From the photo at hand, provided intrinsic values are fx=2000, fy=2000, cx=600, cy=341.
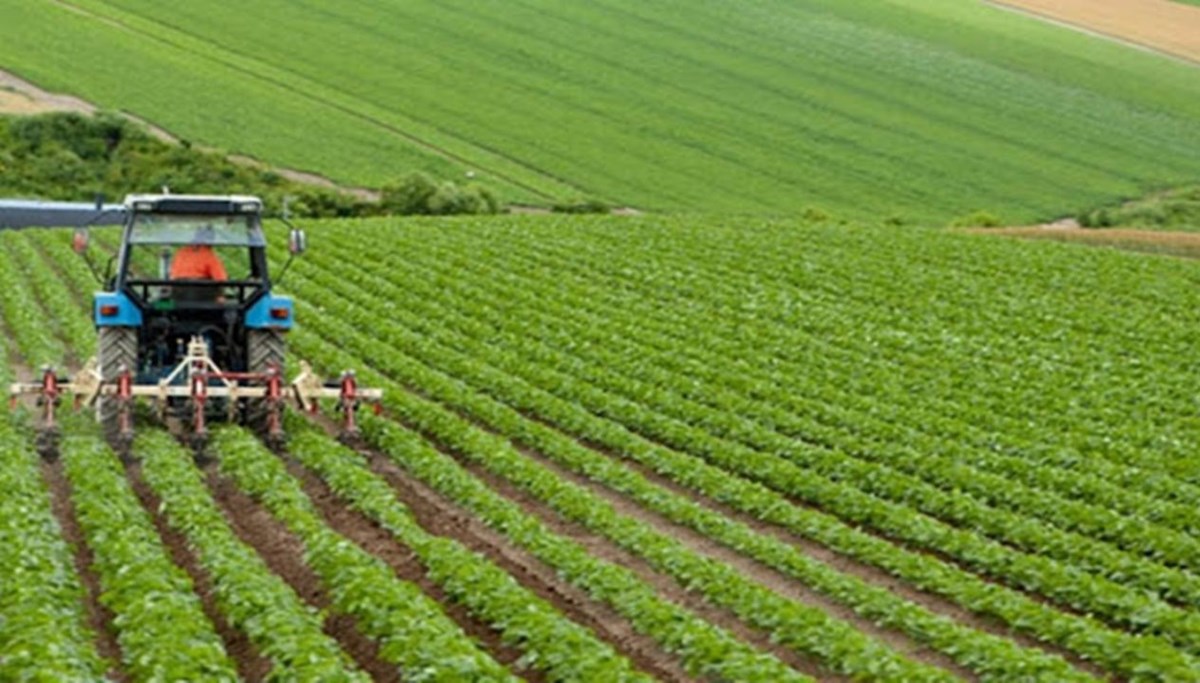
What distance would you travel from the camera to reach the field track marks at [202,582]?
1312 centimetres

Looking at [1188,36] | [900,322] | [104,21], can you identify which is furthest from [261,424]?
[1188,36]

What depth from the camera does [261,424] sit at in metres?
22.0

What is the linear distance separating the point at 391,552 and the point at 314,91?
51.7 metres

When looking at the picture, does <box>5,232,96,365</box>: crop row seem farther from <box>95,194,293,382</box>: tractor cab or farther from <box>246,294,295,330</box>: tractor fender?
<box>246,294,295,330</box>: tractor fender

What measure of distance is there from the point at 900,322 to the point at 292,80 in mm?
39678

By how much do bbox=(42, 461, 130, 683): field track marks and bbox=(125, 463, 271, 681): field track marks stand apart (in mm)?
653

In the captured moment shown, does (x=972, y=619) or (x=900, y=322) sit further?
(x=900, y=322)

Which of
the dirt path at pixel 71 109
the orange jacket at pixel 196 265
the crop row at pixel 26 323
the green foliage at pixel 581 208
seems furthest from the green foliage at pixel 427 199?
the orange jacket at pixel 196 265

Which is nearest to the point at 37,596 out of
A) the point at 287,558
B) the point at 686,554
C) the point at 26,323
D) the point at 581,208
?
the point at 287,558

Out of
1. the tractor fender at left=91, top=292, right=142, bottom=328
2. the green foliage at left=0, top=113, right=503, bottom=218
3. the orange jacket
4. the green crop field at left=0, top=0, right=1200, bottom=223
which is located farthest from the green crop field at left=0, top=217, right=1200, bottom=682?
the green crop field at left=0, top=0, right=1200, bottom=223

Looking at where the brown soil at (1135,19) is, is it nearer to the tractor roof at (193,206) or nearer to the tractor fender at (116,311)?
the tractor roof at (193,206)

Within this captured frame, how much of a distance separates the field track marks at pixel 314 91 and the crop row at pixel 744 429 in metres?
25.2

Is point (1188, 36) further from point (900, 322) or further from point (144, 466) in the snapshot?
point (144, 466)

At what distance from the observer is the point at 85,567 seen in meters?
15.7
